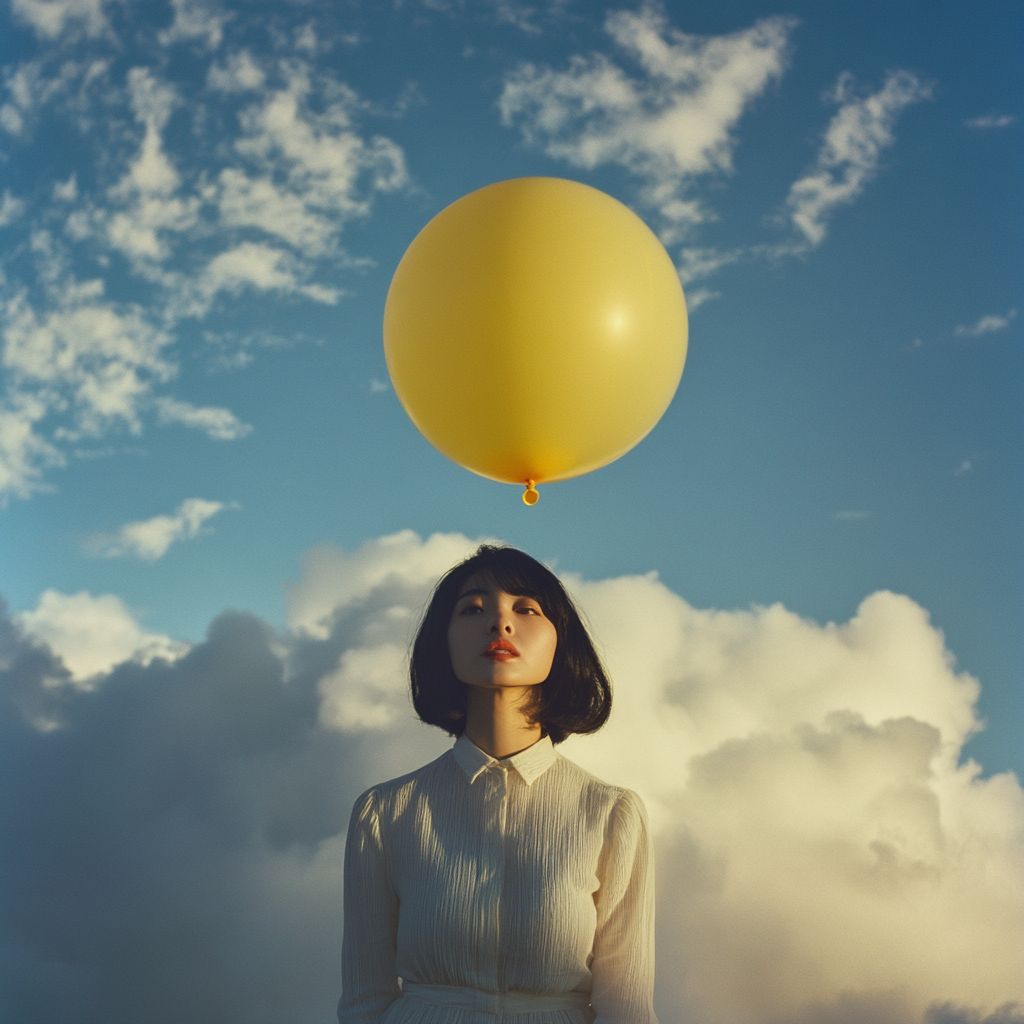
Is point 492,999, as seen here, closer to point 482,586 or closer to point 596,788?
point 596,788

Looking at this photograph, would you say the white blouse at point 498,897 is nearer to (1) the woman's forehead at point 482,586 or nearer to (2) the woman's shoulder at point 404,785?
(2) the woman's shoulder at point 404,785

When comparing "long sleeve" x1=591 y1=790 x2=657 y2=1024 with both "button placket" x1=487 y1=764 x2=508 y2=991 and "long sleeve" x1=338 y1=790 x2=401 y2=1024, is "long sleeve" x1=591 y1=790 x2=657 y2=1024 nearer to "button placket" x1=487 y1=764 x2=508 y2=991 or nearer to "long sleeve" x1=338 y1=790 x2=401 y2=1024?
"button placket" x1=487 y1=764 x2=508 y2=991

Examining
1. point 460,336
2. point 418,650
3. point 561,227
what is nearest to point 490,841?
point 418,650

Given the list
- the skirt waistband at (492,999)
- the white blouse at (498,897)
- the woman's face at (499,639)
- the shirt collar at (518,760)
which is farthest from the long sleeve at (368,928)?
the woman's face at (499,639)

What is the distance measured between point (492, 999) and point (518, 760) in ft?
2.01

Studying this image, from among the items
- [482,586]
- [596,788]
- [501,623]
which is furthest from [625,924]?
[482,586]

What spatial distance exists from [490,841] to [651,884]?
484 mm

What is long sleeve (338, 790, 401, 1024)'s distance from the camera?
2.59 meters

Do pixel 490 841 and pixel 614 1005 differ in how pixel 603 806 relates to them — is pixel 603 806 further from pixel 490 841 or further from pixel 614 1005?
pixel 614 1005

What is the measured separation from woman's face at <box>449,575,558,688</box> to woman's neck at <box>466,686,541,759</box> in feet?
0.19

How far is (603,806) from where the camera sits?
8.75 feet

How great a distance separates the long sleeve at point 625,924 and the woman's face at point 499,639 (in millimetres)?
474

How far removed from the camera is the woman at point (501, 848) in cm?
243

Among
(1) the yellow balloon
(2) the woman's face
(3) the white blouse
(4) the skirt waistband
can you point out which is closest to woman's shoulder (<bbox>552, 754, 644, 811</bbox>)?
(3) the white blouse
